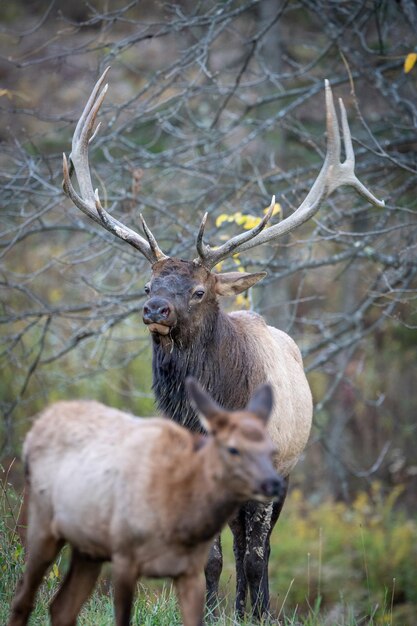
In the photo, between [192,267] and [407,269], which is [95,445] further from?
[407,269]

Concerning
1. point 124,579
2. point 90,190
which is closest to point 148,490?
point 124,579

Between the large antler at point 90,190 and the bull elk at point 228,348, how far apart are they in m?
0.01

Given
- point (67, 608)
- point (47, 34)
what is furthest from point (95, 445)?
point (47, 34)

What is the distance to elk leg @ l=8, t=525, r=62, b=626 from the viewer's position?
13.3ft

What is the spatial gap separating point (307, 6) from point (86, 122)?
346cm

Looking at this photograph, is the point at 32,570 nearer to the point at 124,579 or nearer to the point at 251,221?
the point at 124,579

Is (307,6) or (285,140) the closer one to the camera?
(307,6)

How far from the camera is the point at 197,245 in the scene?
6098mm

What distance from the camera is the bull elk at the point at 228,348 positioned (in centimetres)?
598

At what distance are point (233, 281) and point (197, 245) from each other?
408 mm

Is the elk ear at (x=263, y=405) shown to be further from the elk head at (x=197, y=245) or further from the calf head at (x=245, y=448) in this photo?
the elk head at (x=197, y=245)

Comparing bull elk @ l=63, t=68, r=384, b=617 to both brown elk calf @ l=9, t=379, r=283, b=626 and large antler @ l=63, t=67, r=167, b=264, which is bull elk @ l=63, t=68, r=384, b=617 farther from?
brown elk calf @ l=9, t=379, r=283, b=626

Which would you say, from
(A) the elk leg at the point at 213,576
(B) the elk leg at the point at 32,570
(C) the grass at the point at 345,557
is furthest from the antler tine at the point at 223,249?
(C) the grass at the point at 345,557

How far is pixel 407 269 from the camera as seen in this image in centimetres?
863
